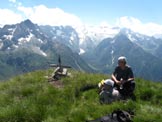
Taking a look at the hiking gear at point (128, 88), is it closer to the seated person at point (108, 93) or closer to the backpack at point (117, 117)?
the seated person at point (108, 93)

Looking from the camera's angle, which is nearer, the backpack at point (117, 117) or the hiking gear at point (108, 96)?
the backpack at point (117, 117)

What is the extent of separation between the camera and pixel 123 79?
2095cm

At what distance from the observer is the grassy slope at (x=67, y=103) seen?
1538 cm

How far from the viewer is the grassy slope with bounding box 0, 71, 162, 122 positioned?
15.4 m

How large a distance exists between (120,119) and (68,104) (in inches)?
194

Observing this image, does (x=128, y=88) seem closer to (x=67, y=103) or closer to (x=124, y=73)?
(x=124, y=73)

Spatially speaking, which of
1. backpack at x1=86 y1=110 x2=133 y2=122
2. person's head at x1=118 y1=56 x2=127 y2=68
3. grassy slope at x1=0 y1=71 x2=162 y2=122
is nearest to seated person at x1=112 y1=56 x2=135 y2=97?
person's head at x1=118 y1=56 x2=127 y2=68

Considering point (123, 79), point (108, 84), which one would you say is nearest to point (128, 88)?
point (123, 79)

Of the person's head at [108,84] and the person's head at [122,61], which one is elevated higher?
the person's head at [122,61]

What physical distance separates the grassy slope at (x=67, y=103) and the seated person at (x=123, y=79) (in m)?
0.79

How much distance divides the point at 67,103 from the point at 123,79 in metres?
4.19

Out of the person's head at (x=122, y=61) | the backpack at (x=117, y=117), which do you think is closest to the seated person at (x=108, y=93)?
the person's head at (x=122, y=61)

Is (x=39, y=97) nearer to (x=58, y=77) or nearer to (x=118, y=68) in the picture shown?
(x=118, y=68)

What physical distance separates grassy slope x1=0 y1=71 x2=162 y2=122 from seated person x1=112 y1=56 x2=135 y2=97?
0.79 metres
